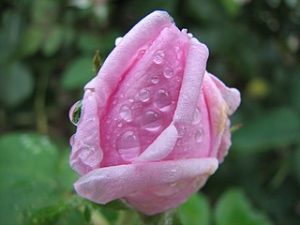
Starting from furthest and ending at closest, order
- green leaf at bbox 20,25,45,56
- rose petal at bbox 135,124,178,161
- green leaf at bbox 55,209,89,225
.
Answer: green leaf at bbox 20,25,45,56, green leaf at bbox 55,209,89,225, rose petal at bbox 135,124,178,161

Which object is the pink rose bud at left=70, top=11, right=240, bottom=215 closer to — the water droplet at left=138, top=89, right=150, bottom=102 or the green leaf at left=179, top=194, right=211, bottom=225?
the water droplet at left=138, top=89, right=150, bottom=102

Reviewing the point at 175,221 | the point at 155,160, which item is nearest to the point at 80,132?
the point at 155,160

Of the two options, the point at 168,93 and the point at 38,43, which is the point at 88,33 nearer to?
the point at 38,43

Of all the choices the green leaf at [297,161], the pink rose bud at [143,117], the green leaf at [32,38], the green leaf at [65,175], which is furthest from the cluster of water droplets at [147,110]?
the green leaf at [32,38]

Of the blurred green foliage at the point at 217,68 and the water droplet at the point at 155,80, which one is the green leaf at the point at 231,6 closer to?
the blurred green foliage at the point at 217,68

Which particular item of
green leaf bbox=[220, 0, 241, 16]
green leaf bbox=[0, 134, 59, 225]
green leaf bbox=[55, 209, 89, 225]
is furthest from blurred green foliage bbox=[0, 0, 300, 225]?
green leaf bbox=[55, 209, 89, 225]

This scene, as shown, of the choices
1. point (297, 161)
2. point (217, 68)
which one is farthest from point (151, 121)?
point (217, 68)

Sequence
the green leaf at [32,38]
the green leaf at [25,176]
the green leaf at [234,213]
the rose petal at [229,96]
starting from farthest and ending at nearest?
the green leaf at [32,38], the green leaf at [234,213], the green leaf at [25,176], the rose petal at [229,96]
